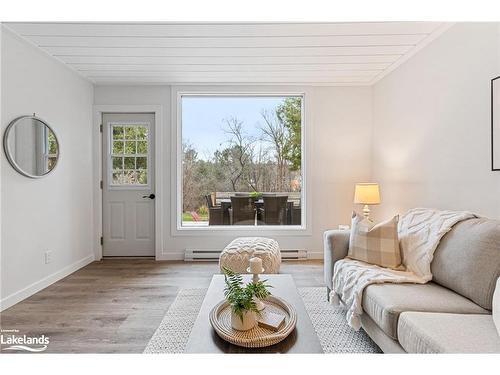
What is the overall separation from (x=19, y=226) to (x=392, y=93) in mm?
4238

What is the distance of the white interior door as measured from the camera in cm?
407

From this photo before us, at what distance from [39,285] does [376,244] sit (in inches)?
128

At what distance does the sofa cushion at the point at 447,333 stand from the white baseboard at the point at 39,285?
10.1ft

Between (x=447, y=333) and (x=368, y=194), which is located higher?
(x=368, y=194)

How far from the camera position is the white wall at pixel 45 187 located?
2.52 meters

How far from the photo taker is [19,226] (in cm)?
263

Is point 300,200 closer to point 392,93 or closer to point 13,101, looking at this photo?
point 392,93

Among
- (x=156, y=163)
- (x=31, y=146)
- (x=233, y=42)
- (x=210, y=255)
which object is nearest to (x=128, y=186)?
(x=156, y=163)

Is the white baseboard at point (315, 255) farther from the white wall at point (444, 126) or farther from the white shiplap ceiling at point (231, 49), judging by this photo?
the white shiplap ceiling at point (231, 49)

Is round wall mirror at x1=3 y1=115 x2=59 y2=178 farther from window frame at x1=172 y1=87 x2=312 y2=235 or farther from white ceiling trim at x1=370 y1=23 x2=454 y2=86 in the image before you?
white ceiling trim at x1=370 y1=23 x2=454 y2=86

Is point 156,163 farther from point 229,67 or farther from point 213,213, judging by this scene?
point 229,67

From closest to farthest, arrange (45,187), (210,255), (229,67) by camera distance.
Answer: (45,187), (229,67), (210,255)

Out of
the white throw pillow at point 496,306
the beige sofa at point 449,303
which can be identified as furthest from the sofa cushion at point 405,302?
the white throw pillow at point 496,306

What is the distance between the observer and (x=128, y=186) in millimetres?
4074
